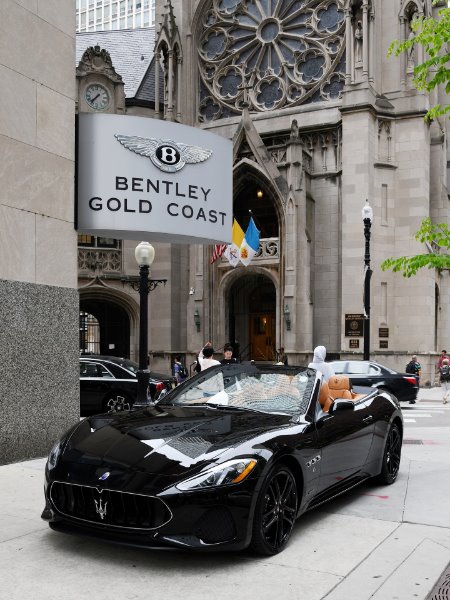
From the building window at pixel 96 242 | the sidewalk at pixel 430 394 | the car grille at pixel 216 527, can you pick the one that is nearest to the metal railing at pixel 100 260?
the building window at pixel 96 242

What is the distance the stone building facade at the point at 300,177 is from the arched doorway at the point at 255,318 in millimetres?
69

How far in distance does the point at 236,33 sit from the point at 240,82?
2.52 metres

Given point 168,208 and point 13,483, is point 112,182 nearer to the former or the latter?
point 168,208

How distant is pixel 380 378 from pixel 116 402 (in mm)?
6985

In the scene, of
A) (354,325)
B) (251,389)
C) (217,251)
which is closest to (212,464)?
(251,389)

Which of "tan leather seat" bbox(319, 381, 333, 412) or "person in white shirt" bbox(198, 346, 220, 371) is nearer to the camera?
"tan leather seat" bbox(319, 381, 333, 412)

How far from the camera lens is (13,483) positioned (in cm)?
748

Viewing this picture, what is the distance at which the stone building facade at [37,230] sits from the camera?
8.90 m

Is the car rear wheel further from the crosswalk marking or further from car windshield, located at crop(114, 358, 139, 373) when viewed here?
the crosswalk marking

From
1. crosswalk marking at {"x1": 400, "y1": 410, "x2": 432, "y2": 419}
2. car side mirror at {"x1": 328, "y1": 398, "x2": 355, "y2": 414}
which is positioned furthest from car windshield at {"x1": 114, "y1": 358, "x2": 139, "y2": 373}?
car side mirror at {"x1": 328, "y1": 398, "x2": 355, "y2": 414}

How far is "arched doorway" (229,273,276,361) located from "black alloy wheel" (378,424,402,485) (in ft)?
85.8

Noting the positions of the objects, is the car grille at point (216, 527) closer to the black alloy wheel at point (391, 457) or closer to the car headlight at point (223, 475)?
the car headlight at point (223, 475)

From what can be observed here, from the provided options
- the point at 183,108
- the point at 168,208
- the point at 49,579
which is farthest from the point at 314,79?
the point at 49,579

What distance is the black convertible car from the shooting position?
4.68 m
